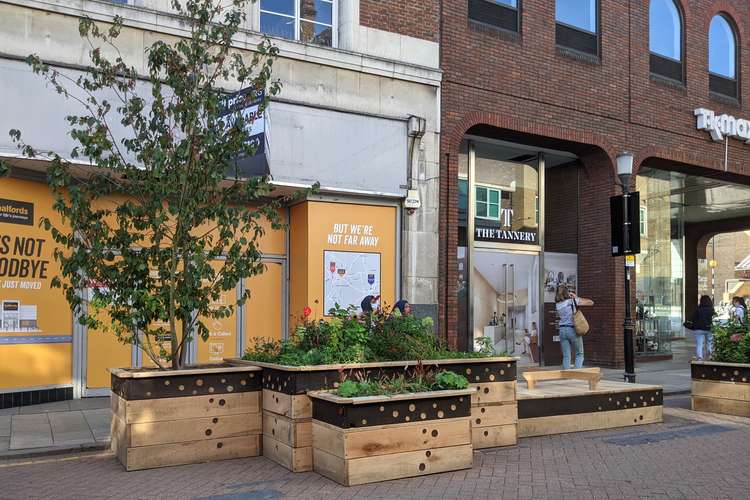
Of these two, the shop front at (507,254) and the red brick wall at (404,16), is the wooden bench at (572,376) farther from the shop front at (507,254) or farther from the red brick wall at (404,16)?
the red brick wall at (404,16)

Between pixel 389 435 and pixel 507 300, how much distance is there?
10.2 meters

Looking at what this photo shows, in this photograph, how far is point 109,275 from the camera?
7.48 meters

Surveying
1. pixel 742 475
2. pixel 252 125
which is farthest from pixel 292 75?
pixel 742 475

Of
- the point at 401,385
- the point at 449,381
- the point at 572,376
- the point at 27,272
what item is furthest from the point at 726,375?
the point at 27,272

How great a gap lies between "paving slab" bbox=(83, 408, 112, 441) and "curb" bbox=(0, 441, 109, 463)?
231 mm

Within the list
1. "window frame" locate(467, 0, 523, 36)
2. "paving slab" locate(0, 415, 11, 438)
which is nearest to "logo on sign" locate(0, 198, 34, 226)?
"paving slab" locate(0, 415, 11, 438)

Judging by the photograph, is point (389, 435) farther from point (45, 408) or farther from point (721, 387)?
point (45, 408)

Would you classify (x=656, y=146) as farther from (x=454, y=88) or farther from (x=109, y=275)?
(x=109, y=275)

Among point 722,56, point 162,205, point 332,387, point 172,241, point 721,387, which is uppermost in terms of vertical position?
point 722,56

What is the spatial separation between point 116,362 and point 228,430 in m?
4.97

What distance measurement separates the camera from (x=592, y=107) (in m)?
16.4

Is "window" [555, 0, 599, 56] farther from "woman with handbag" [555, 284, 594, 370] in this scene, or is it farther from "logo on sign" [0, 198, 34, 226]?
"logo on sign" [0, 198, 34, 226]

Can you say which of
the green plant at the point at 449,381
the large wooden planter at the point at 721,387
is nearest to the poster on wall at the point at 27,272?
the green plant at the point at 449,381

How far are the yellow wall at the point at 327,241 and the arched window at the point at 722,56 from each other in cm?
1104
